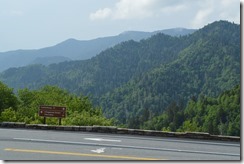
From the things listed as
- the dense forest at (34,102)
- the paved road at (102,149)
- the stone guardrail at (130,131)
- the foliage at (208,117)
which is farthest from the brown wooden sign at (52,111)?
the foliage at (208,117)

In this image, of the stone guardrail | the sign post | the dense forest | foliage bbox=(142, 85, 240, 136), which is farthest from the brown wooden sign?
foliage bbox=(142, 85, 240, 136)

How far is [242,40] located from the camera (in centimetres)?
875

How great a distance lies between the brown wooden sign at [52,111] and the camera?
20.6m

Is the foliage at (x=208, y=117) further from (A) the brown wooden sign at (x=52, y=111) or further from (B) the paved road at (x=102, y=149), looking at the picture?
A: (B) the paved road at (x=102, y=149)

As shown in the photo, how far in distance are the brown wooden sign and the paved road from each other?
19.9ft

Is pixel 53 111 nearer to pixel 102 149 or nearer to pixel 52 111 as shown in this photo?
pixel 52 111

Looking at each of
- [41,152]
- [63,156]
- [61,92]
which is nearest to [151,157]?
[63,156]

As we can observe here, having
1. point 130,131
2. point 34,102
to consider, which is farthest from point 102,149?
point 34,102

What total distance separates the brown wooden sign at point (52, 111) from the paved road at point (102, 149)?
605cm

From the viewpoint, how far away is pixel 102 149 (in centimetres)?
1143

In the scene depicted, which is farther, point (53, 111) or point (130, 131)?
point (53, 111)

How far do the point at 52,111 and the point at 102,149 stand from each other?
987 centimetres

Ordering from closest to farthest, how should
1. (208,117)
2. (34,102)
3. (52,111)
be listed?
(52,111), (34,102), (208,117)

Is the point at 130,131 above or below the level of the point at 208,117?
above
